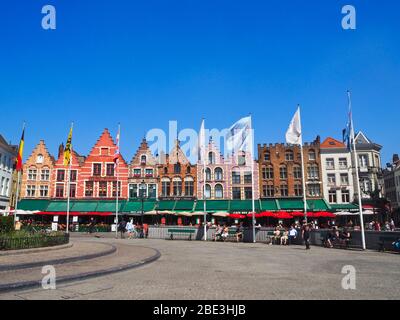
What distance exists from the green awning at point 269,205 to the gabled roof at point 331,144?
38.2ft

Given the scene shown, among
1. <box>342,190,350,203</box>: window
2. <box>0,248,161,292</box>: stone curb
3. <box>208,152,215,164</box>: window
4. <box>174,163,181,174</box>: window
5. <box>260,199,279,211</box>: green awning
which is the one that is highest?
<box>208,152,215,164</box>: window

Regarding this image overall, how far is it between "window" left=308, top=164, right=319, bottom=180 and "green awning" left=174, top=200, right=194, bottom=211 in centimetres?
1802

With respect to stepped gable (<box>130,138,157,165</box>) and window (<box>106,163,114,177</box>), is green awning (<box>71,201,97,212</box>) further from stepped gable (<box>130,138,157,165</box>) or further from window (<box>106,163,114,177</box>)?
stepped gable (<box>130,138,157,165</box>)

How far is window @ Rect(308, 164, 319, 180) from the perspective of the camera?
51.2 meters

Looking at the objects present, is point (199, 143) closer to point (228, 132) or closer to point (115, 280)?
point (228, 132)

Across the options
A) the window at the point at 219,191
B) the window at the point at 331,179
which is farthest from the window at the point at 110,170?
the window at the point at 331,179

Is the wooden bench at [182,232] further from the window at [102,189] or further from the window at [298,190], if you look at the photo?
the window at [298,190]

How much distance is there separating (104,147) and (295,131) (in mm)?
34867

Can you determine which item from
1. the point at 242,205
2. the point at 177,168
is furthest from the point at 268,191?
the point at 177,168

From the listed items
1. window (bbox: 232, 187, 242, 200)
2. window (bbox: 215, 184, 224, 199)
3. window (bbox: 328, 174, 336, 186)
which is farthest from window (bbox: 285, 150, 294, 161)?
window (bbox: 215, 184, 224, 199)

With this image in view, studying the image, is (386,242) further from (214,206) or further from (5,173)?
(5,173)

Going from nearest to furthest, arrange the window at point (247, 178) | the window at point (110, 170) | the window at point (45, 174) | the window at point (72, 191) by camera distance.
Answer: the window at point (247, 178) < the window at point (72, 191) < the window at point (45, 174) < the window at point (110, 170)

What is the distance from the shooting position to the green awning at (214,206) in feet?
158

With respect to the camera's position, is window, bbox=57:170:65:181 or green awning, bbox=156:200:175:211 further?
window, bbox=57:170:65:181
